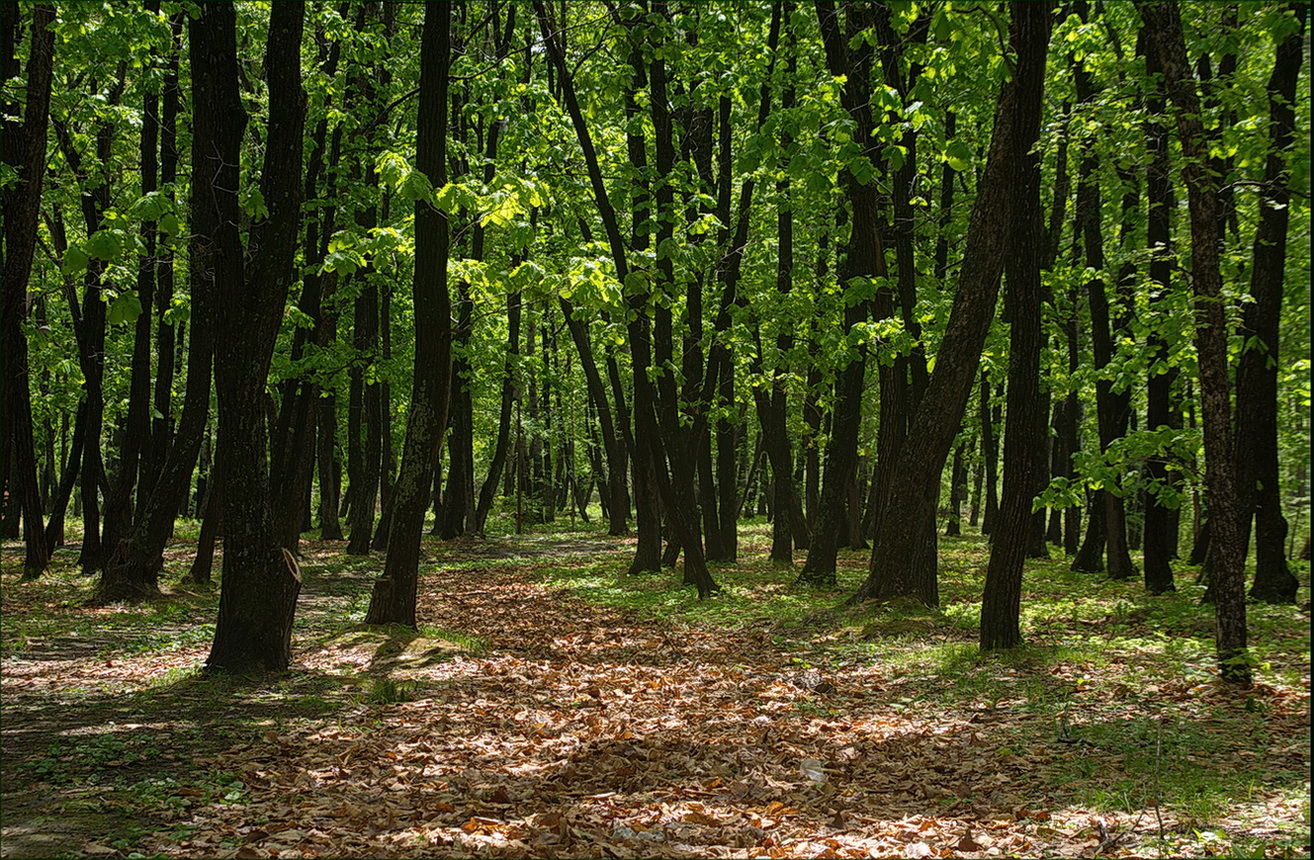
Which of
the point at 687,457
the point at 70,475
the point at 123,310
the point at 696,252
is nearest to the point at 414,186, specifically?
the point at 123,310

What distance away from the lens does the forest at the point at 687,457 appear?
5.41 metres

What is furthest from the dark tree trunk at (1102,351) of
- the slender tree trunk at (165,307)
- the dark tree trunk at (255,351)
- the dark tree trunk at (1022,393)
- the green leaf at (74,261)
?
the slender tree trunk at (165,307)

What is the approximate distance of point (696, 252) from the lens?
12.8m

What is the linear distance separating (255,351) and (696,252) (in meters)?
6.88

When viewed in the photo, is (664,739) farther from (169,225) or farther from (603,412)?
(603,412)

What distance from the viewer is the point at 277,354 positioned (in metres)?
15.8

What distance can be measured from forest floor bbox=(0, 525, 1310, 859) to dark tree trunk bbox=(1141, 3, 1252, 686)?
0.60 m

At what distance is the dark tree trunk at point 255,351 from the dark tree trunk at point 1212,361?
7.97 m

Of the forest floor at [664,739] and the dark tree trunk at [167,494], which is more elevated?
the dark tree trunk at [167,494]

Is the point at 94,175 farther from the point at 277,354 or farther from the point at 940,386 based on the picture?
the point at 940,386

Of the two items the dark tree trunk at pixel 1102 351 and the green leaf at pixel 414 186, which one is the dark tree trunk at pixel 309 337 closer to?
the green leaf at pixel 414 186

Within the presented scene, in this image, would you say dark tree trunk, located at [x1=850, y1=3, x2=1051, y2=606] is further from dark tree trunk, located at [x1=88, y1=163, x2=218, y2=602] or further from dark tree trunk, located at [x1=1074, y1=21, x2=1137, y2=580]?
dark tree trunk, located at [x1=88, y1=163, x2=218, y2=602]

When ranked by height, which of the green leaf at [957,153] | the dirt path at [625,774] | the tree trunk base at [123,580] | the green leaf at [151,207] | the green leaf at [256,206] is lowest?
the dirt path at [625,774]

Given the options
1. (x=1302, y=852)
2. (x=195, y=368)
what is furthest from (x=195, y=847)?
(x=195, y=368)
